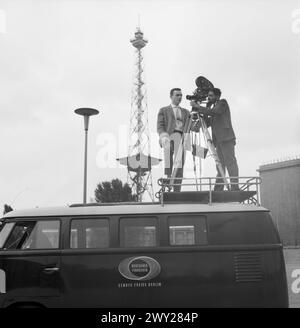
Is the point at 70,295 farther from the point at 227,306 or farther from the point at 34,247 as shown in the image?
the point at 227,306

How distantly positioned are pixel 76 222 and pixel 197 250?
7.08ft

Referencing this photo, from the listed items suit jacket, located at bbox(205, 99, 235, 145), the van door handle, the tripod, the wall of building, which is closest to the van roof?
the van door handle

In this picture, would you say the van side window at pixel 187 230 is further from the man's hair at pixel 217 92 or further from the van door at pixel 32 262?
the man's hair at pixel 217 92

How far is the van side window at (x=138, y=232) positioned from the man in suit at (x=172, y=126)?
219cm

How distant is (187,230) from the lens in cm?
771

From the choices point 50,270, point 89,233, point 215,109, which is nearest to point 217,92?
point 215,109

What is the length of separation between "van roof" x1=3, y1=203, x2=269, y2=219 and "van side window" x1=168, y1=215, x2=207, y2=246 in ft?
0.45

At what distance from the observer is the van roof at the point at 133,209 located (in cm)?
777

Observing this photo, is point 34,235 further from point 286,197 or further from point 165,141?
point 286,197

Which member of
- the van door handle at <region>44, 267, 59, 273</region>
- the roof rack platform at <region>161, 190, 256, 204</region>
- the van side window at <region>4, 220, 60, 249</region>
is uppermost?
the roof rack platform at <region>161, 190, 256, 204</region>

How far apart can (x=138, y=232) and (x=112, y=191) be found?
39741 mm

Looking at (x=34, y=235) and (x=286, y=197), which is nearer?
(x=34, y=235)

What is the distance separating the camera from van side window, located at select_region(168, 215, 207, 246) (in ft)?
25.0

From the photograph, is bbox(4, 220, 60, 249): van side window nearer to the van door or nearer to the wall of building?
the van door
